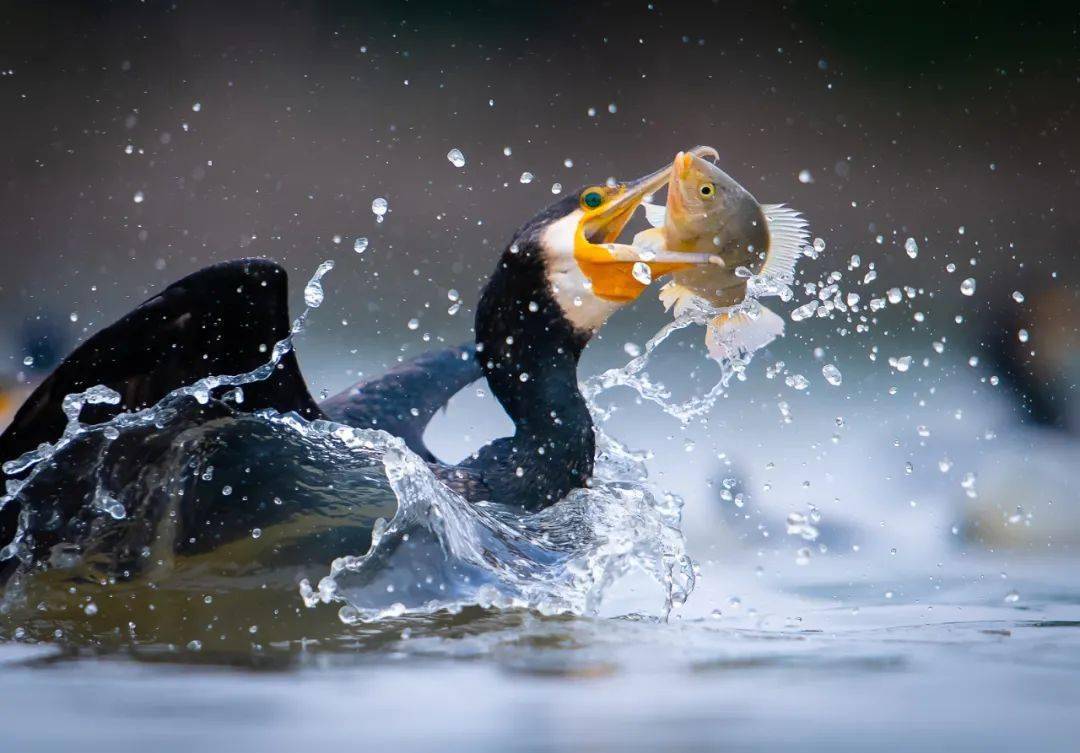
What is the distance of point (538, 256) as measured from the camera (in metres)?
2.57

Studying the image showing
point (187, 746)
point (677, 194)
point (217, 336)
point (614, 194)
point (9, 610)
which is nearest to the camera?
point (187, 746)

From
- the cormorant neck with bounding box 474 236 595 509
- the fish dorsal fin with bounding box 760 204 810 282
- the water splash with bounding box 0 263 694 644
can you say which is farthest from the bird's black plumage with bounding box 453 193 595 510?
the fish dorsal fin with bounding box 760 204 810 282

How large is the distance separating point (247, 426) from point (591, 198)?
85 cm

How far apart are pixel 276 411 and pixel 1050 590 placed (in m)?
1.60

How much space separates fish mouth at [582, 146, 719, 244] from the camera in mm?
2609

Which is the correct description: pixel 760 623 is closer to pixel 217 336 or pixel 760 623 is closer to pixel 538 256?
pixel 538 256

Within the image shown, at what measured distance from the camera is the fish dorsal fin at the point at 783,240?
248 cm

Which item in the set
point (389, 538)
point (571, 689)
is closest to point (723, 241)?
point (389, 538)

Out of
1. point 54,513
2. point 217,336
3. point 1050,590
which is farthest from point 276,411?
point 1050,590

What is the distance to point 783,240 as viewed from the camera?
2.49 meters

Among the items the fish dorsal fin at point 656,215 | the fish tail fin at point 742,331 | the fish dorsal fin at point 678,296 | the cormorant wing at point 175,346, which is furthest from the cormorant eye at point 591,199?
the cormorant wing at point 175,346

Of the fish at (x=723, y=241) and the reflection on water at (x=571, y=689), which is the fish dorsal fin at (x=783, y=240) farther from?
the reflection on water at (x=571, y=689)

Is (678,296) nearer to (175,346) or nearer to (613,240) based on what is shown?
(613,240)

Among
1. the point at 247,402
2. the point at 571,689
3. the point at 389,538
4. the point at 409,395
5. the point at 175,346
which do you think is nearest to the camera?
the point at 571,689
